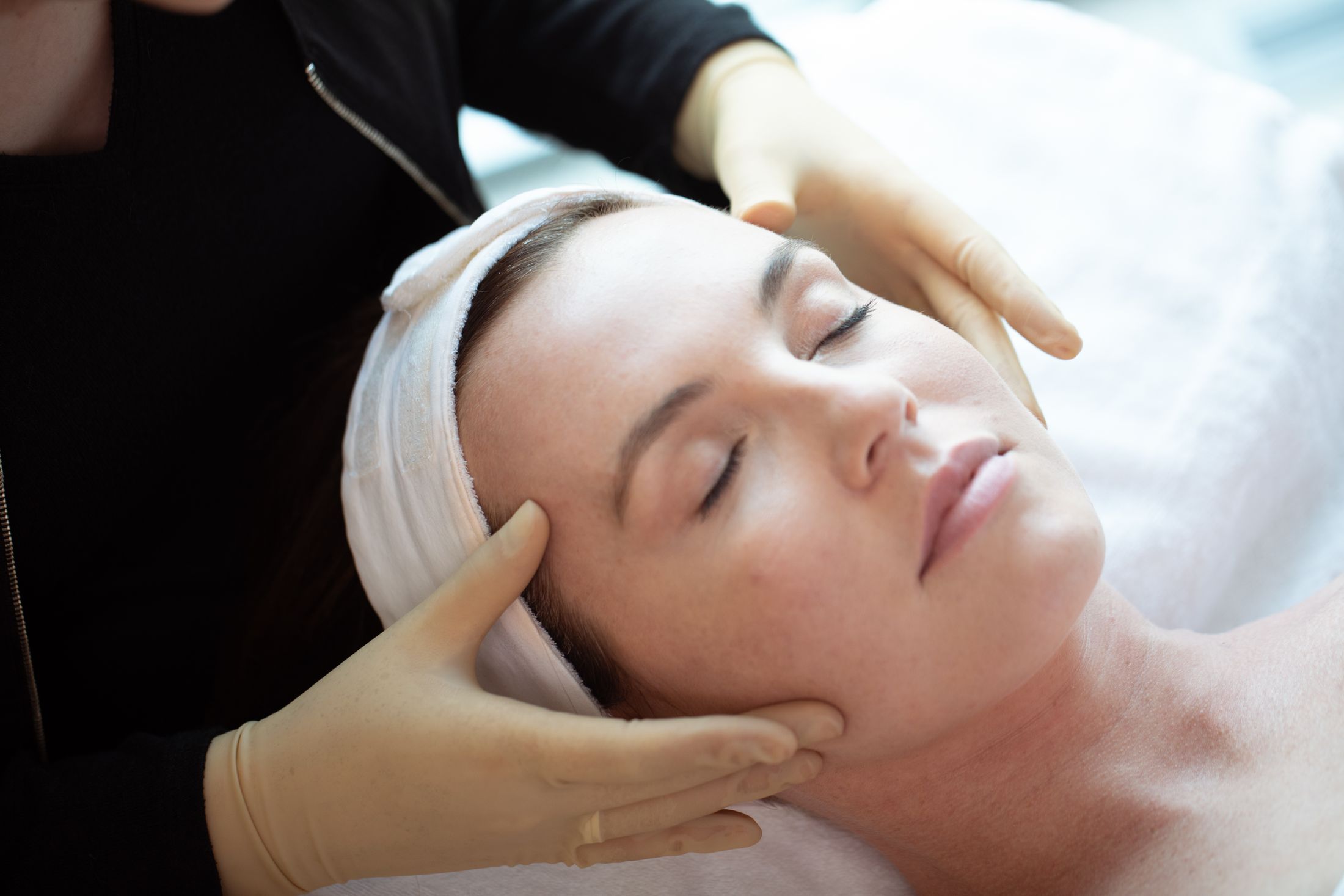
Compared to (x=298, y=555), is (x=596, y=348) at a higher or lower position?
higher

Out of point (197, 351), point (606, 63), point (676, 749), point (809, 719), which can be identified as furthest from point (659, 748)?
point (606, 63)

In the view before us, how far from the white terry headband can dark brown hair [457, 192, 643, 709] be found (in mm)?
15

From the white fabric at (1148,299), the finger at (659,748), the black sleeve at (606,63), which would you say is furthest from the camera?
the black sleeve at (606,63)

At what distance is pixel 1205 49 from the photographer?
2.73 meters

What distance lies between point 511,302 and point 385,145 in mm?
411

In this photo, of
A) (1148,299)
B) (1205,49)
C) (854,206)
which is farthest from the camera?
(1205,49)

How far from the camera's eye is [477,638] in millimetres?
1066

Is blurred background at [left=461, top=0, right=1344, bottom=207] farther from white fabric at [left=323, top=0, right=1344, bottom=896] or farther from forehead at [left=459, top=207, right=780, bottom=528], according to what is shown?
forehead at [left=459, top=207, right=780, bottom=528]

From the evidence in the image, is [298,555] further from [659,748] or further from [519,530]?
[659,748]

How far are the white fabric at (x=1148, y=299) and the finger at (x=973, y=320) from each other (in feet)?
0.89

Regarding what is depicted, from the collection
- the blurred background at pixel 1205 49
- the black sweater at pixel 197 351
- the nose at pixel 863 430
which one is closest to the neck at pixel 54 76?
the black sweater at pixel 197 351

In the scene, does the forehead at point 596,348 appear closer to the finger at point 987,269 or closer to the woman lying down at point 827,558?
the woman lying down at point 827,558

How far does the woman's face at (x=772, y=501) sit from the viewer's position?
965 millimetres

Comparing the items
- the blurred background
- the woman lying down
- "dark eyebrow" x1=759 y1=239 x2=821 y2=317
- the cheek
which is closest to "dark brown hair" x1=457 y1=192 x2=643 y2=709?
the woman lying down
